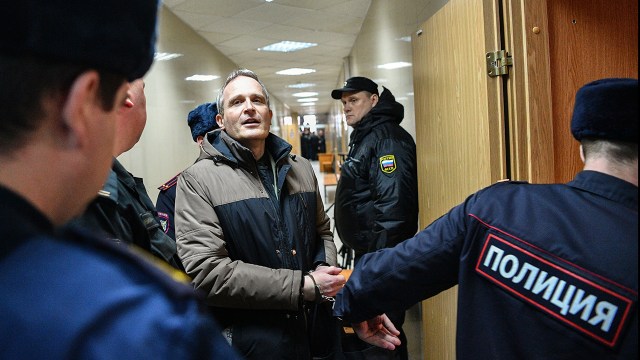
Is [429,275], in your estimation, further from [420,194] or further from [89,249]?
[420,194]

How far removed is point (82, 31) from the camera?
41 cm

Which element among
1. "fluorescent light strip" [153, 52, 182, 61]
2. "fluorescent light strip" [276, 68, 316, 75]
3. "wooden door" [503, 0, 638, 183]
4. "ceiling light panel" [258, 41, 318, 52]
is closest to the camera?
"wooden door" [503, 0, 638, 183]

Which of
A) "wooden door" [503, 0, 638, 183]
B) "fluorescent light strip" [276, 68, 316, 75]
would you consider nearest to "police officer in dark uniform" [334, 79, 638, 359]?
"wooden door" [503, 0, 638, 183]

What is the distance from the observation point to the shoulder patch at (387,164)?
95.0 inches

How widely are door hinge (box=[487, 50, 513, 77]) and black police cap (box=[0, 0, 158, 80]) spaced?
1.34 metres

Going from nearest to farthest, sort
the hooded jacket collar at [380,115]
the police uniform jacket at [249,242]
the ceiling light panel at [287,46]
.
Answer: the police uniform jacket at [249,242] < the hooded jacket collar at [380,115] < the ceiling light panel at [287,46]

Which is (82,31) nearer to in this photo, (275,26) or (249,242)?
(249,242)

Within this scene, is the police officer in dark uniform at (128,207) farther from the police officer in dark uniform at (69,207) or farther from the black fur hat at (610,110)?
the black fur hat at (610,110)

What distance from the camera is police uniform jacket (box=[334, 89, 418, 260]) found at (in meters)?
2.37

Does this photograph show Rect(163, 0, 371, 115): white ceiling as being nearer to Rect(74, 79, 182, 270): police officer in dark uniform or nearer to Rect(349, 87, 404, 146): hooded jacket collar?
Rect(349, 87, 404, 146): hooded jacket collar

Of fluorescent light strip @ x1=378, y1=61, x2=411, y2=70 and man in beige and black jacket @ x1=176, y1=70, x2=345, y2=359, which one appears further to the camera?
fluorescent light strip @ x1=378, y1=61, x2=411, y2=70

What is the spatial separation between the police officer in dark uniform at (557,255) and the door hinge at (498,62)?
0.67 meters

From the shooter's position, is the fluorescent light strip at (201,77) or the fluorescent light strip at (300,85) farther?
the fluorescent light strip at (300,85)

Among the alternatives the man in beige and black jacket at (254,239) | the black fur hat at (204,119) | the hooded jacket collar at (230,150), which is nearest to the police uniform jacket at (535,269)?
the man in beige and black jacket at (254,239)
